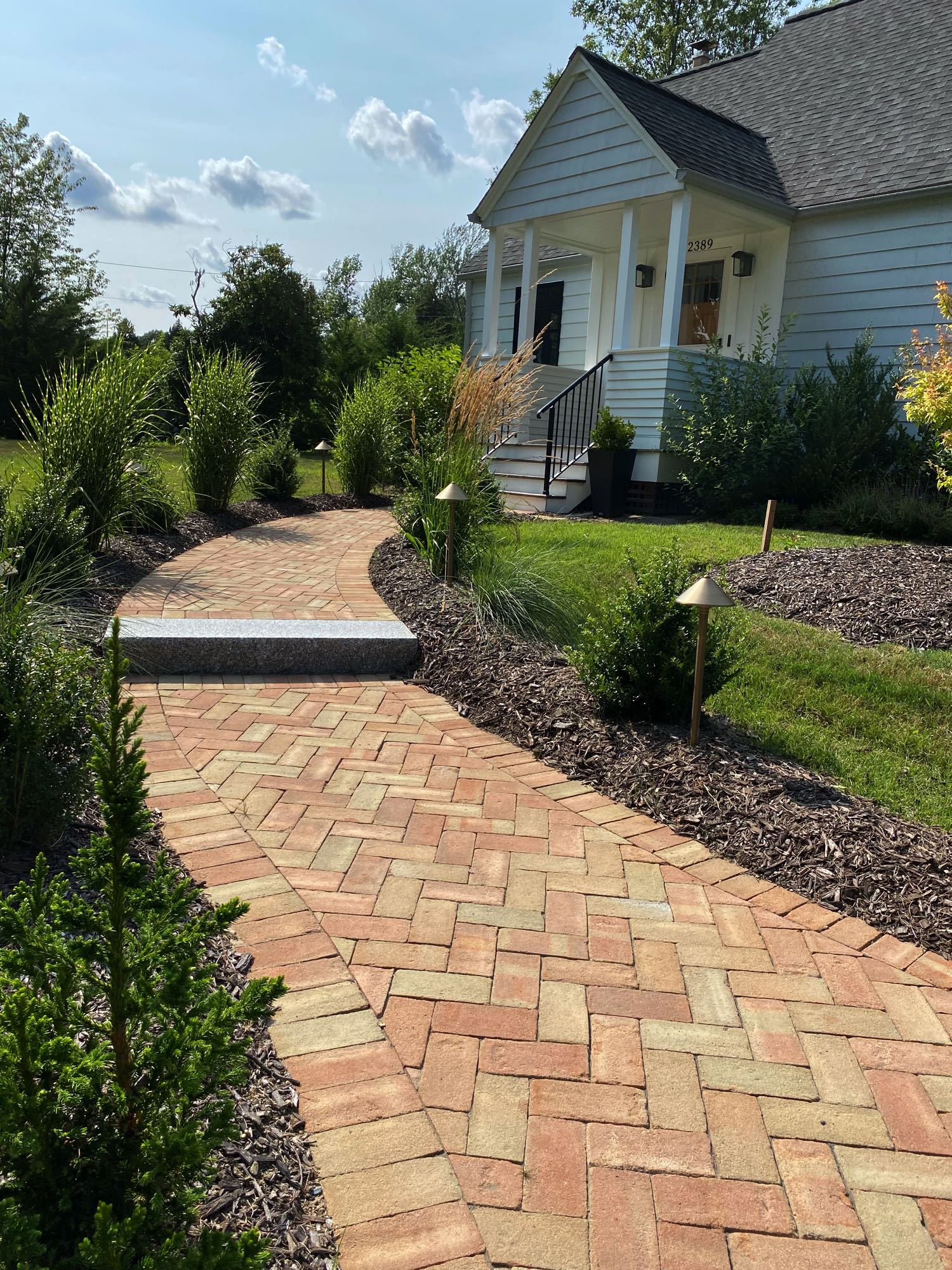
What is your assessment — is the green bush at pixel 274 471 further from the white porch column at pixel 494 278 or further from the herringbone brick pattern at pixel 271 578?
the white porch column at pixel 494 278

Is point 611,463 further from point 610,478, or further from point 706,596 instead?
point 706,596

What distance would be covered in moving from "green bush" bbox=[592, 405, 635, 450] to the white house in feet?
1.07

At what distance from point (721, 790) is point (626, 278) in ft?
28.4

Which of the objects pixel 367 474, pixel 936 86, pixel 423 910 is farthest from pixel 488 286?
pixel 423 910

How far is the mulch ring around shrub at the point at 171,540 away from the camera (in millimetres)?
5348

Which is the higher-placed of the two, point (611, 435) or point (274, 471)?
point (611, 435)

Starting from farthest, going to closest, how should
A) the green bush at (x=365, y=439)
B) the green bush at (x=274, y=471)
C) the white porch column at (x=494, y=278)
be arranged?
the white porch column at (x=494, y=278), the green bush at (x=365, y=439), the green bush at (x=274, y=471)

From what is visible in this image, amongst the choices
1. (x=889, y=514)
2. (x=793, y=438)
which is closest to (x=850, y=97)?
(x=793, y=438)

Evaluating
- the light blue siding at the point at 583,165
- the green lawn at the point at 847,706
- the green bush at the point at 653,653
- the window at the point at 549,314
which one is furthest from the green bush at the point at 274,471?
the green bush at the point at 653,653

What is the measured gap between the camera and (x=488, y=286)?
12000 millimetres

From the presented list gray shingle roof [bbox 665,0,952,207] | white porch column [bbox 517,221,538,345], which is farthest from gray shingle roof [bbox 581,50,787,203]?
white porch column [bbox 517,221,538,345]

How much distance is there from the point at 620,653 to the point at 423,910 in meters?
1.64

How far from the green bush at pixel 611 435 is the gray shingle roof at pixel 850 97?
3894mm

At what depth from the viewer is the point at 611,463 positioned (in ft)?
32.8
